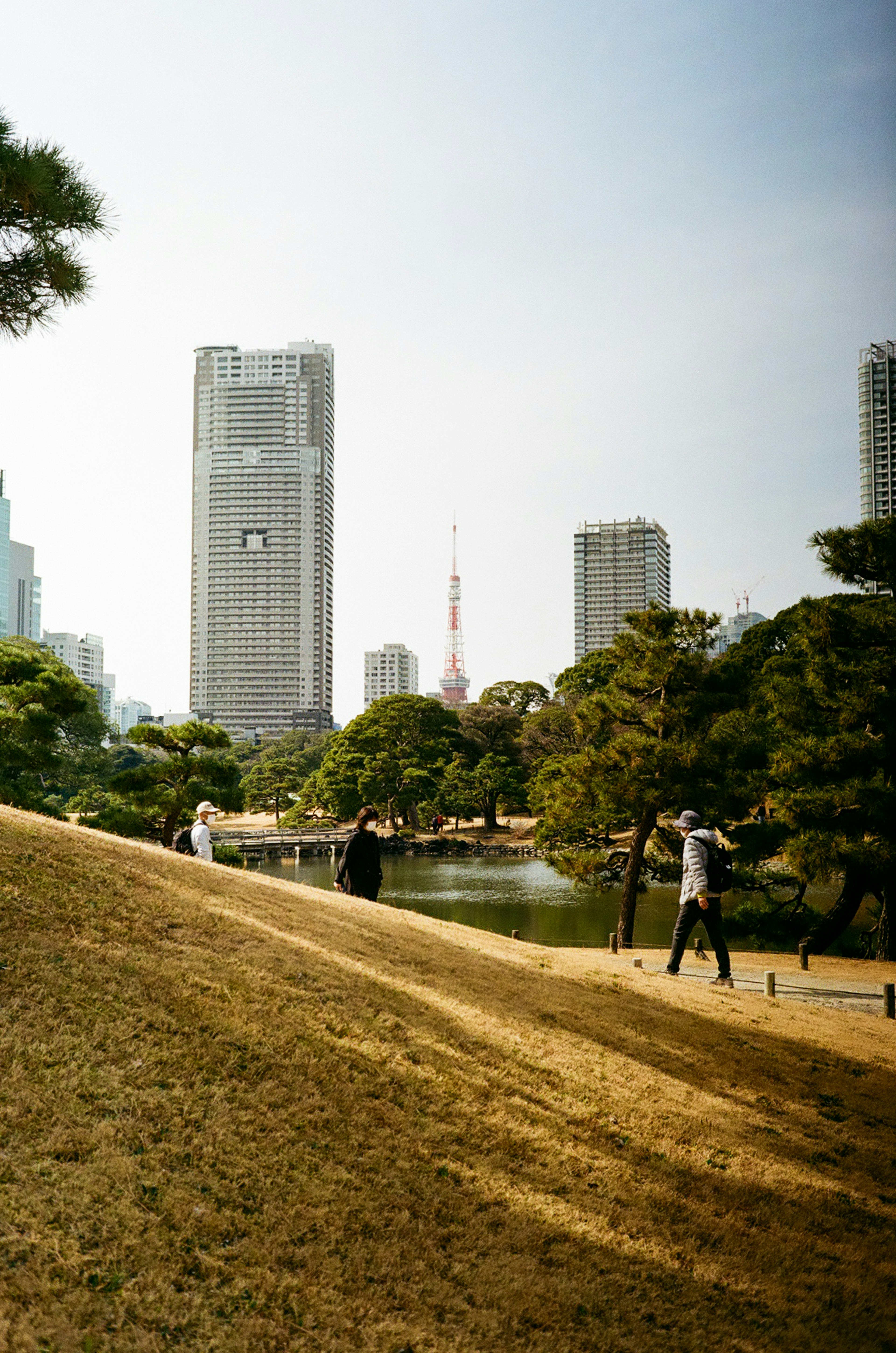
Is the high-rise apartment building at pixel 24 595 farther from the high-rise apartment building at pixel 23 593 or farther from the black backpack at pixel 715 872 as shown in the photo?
the black backpack at pixel 715 872

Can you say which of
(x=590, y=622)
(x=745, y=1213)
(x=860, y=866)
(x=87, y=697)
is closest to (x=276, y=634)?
(x=590, y=622)

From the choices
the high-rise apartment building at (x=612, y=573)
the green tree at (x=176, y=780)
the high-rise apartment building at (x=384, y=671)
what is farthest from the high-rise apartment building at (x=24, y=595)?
the green tree at (x=176, y=780)

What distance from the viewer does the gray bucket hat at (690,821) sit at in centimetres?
774

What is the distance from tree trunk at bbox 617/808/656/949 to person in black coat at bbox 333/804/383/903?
21.9 ft

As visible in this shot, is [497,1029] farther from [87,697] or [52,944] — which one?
[87,697]

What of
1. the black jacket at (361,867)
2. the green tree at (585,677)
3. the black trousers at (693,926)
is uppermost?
the green tree at (585,677)

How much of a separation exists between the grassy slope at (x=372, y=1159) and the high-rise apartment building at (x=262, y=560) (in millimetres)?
86398

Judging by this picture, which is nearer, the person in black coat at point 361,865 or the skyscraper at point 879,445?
the person in black coat at point 361,865

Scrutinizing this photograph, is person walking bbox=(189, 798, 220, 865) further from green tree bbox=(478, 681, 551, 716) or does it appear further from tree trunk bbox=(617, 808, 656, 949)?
green tree bbox=(478, 681, 551, 716)

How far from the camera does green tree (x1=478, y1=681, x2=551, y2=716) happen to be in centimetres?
5838

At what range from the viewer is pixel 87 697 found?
648 inches

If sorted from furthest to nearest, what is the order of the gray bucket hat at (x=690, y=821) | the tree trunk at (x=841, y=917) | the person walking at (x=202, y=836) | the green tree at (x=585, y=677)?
the green tree at (x=585, y=677), the tree trunk at (x=841, y=917), the person walking at (x=202, y=836), the gray bucket hat at (x=690, y=821)

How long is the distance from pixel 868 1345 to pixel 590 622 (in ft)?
309

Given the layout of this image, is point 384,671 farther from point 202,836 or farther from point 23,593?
point 202,836
